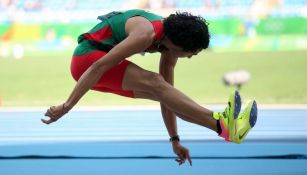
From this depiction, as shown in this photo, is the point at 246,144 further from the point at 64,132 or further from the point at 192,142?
the point at 64,132

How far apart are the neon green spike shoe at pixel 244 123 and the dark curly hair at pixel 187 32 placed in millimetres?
369

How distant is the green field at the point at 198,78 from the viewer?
8336 millimetres

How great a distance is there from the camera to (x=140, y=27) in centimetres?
295

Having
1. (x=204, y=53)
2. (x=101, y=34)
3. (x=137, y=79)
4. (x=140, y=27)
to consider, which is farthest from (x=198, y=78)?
(x=140, y=27)

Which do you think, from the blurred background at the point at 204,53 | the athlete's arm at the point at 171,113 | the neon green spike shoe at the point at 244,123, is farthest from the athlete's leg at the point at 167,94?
the blurred background at the point at 204,53

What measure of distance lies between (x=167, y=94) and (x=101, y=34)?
0.44 m

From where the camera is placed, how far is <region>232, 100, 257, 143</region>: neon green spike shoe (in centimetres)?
311

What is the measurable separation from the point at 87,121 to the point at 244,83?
238 centimetres

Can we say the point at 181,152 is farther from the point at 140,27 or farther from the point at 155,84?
the point at 140,27

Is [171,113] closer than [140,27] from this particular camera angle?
No

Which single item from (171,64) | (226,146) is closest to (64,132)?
(226,146)

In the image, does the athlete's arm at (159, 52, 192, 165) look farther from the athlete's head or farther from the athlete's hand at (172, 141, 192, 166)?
the athlete's head

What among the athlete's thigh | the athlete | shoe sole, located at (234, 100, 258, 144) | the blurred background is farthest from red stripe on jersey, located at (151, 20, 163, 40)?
the blurred background

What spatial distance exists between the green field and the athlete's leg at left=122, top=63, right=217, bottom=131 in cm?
518
